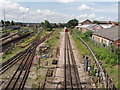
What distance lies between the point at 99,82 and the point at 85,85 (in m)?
1.10

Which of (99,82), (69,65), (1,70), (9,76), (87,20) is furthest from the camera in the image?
(87,20)

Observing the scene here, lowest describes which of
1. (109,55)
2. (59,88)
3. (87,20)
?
(59,88)

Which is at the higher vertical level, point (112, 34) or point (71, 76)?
point (112, 34)

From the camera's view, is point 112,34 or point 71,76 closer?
point 71,76

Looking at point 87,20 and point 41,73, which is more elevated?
point 87,20

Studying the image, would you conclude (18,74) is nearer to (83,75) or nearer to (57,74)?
(57,74)

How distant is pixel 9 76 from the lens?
12555mm

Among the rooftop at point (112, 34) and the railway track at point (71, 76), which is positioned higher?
the rooftop at point (112, 34)

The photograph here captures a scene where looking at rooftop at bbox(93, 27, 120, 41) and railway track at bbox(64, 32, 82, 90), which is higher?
rooftop at bbox(93, 27, 120, 41)

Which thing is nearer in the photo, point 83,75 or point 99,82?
point 99,82

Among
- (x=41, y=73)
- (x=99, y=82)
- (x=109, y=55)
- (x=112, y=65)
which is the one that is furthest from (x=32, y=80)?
(x=109, y=55)

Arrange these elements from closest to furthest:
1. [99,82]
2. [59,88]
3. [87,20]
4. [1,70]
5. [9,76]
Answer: [59,88]
[99,82]
[9,76]
[1,70]
[87,20]

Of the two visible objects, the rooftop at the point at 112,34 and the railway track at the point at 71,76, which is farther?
the rooftop at the point at 112,34

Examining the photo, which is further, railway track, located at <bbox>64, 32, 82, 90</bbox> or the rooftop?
the rooftop
